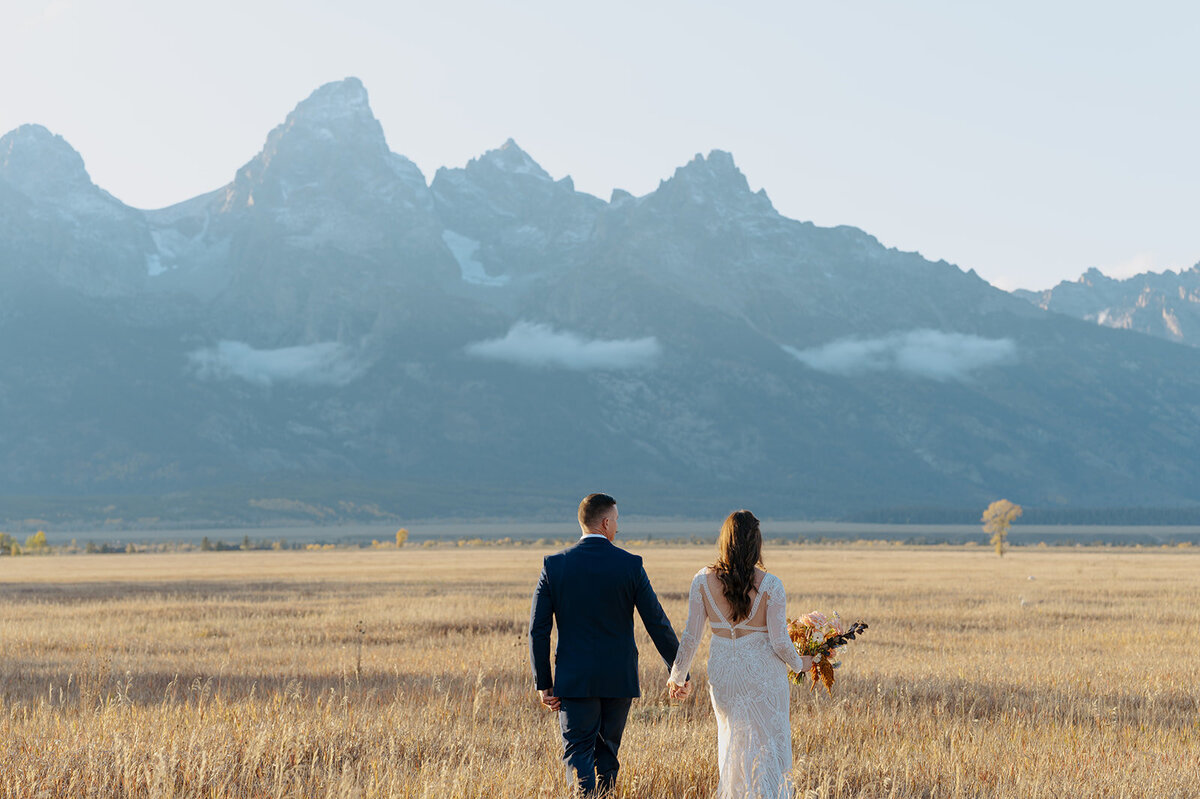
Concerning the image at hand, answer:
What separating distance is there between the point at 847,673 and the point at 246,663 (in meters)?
9.80

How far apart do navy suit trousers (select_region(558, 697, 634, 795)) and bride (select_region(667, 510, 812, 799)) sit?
0.57 metres

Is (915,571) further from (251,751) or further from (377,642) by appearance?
(251,751)

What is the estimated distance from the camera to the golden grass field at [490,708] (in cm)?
910

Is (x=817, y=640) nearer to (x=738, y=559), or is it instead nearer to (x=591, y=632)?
(x=738, y=559)

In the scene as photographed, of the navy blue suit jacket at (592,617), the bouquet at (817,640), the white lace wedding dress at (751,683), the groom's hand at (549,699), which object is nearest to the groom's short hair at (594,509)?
the navy blue suit jacket at (592,617)

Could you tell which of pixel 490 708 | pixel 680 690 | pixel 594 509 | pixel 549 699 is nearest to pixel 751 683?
pixel 680 690

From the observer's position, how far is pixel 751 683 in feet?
26.1

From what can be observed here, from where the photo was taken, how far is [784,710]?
8.03 metres

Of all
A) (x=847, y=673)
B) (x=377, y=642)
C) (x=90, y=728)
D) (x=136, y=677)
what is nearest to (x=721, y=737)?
(x=90, y=728)

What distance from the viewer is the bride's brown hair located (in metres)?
7.66

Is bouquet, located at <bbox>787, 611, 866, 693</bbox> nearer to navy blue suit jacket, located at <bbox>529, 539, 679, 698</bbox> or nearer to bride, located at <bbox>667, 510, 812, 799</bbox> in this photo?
bride, located at <bbox>667, 510, 812, 799</bbox>

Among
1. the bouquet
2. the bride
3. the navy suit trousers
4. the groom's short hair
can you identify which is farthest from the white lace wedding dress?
the groom's short hair

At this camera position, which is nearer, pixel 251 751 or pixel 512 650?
pixel 251 751

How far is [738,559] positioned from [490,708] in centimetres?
688
